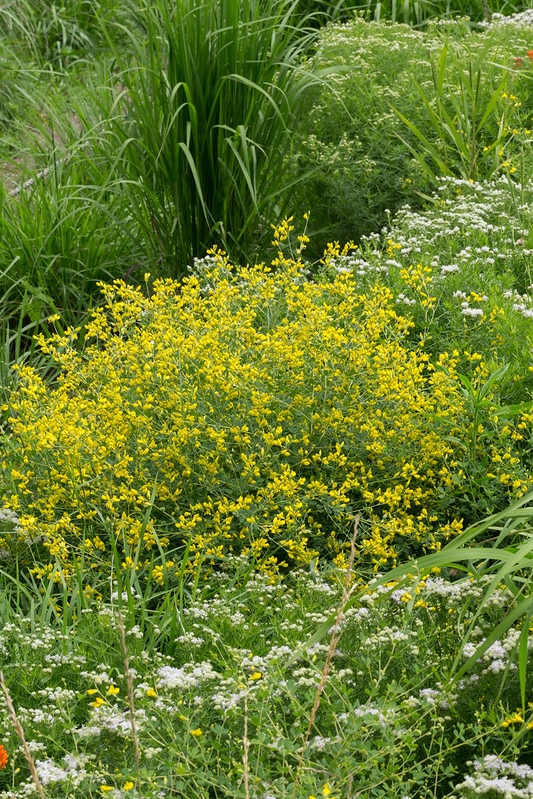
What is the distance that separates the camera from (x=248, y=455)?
138 inches

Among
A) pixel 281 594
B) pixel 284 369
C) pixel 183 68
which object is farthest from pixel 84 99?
pixel 281 594

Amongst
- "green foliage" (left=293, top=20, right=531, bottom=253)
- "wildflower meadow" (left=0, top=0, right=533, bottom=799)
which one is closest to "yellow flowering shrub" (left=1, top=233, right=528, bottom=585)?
"wildflower meadow" (left=0, top=0, right=533, bottom=799)

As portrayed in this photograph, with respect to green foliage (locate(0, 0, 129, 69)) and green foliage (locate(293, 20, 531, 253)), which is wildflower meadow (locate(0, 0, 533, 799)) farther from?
green foliage (locate(0, 0, 129, 69))

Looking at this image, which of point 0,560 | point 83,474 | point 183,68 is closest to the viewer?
point 83,474

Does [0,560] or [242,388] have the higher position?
[242,388]

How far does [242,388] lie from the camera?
3529 millimetres

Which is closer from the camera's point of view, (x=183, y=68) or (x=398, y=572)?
(x=398, y=572)

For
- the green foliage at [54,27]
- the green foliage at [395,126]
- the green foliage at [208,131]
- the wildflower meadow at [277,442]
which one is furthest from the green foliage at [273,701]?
the green foliage at [54,27]

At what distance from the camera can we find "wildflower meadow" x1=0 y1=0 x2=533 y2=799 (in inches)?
89.5

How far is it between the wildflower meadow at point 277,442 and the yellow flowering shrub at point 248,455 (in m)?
0.02

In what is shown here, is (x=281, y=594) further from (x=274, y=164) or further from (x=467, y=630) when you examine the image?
(x=274, y=164)

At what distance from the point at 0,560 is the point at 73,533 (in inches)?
16.7

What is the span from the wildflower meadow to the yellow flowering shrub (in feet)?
0.05

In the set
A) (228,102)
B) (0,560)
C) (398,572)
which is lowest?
(0,560)
